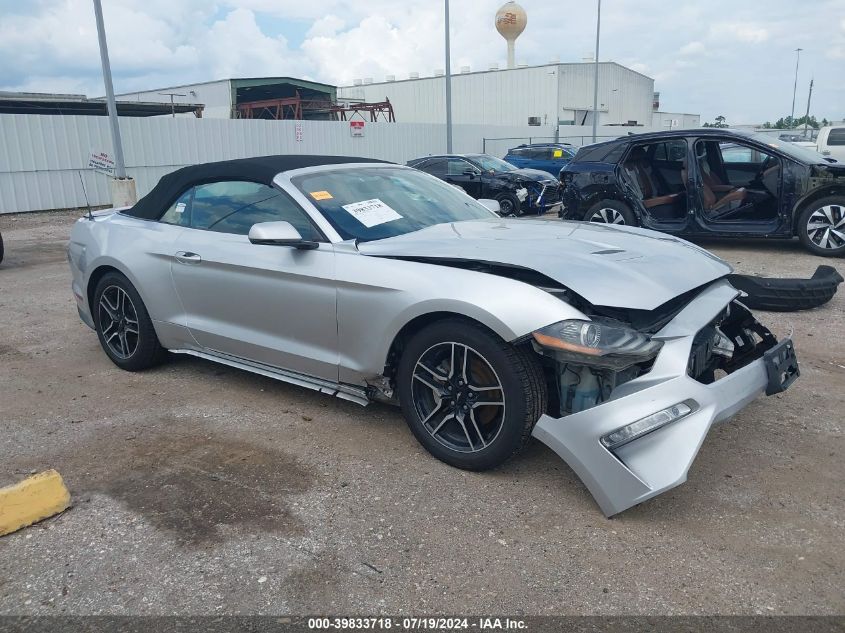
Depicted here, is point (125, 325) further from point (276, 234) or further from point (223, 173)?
point (276, 234)

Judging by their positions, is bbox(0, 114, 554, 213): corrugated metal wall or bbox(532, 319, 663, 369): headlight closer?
bbox(532, 319, 663, 369): headlight

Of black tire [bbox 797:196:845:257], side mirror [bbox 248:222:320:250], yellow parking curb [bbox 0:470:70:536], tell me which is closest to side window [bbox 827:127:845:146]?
black tire [bbox 797:196:845:257]

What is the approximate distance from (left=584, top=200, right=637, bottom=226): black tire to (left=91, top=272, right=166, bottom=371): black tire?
608 centimetres

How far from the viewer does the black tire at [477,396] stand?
2.95 m

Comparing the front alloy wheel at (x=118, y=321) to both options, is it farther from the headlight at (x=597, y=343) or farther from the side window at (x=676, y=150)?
the side window at (x=676, y=150)

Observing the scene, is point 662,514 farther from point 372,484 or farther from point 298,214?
point 298,214

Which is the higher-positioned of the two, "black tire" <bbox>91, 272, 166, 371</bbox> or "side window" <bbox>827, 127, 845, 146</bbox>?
"side window" <bbox>827, 127, 845, 146</bbox>

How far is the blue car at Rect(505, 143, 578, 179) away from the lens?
20.7m

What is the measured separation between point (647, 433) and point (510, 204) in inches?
455

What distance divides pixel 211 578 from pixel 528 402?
1.44 meters

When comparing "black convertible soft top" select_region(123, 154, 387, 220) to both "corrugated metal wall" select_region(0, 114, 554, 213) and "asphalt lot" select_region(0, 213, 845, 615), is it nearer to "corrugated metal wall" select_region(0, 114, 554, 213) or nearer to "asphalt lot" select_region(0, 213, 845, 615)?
"asphalt lot" select_region(0, 213, 845, 615)

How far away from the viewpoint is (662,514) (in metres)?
2.87

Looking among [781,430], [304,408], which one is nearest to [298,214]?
[304,408]

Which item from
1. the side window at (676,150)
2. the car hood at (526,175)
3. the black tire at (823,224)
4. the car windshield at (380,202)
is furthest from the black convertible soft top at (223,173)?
the car hood at (526,175)
